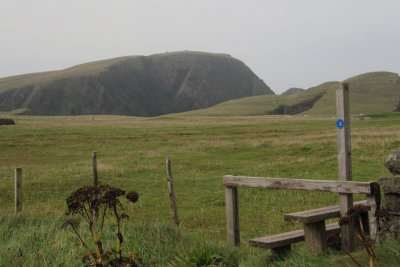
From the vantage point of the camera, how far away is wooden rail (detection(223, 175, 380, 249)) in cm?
601

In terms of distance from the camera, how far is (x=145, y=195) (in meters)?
15.5

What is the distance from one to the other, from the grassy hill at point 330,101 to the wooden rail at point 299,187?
127612mm

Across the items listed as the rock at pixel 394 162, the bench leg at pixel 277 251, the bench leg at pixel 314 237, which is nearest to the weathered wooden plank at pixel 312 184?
the bench leg at pixel 314 237

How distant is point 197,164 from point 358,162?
785 centimetres

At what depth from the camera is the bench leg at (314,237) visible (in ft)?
20.7

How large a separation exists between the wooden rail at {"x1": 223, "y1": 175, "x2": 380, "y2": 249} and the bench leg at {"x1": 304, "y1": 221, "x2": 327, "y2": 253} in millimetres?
547

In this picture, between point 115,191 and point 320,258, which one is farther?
point 320,258

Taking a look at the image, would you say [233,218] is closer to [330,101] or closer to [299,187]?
[299,187]

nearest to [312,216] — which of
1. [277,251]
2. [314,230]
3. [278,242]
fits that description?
[314,230]

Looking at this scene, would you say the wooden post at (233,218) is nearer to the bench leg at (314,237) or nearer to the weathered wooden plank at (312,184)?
the weathered wooden plank at (312,184)

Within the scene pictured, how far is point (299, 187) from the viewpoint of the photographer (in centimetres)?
661

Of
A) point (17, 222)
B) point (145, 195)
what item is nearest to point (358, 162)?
point (145, 195)

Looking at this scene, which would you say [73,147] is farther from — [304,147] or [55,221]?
[55,221]

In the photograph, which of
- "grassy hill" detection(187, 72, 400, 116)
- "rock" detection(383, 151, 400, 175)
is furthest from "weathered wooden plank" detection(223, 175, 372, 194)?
"grassy hill" detection(187, 72, 400, 116)
